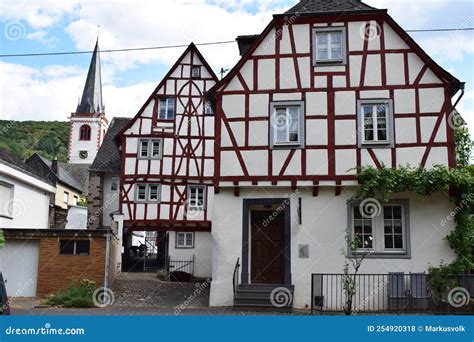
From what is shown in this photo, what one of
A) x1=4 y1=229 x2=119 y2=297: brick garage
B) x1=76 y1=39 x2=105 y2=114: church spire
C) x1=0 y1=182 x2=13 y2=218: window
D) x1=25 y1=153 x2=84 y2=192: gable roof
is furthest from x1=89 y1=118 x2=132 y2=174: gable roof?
x1=76 y1=39 x2=105 y2=114: church spire

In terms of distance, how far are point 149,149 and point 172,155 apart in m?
1.29

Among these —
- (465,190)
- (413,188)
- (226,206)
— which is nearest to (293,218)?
(226,206)

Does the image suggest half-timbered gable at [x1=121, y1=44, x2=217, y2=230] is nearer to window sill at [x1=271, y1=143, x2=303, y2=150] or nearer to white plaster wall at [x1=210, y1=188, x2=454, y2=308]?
white plaster wall at [x1=210, y1=188, x2=454, y2=308]

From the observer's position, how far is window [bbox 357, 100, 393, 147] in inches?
768

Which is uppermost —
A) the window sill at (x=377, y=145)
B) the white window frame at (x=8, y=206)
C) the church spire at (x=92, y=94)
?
the church spire at (x=92, y=94)

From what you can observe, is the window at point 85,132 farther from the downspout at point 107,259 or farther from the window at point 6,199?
the downspout at point 107,259

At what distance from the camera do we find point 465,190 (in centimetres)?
1838

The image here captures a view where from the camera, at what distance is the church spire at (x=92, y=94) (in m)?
84.3

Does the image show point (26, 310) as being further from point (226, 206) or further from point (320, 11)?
point (320, 11)

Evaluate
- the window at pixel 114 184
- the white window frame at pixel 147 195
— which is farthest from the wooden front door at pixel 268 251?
the window at pixel 114 184

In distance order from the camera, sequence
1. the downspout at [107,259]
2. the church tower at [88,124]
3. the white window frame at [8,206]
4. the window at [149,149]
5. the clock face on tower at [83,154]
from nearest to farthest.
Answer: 1. the downspout at [107,259]
2. the white window frame at [8,206]
3. the window at [149,149]
4. the church tower at [88,124]
5. the clock face on tower at [83,154]

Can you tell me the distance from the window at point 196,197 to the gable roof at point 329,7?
1415 cm

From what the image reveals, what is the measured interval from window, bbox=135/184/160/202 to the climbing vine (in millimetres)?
16330

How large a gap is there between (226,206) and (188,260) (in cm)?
1391
